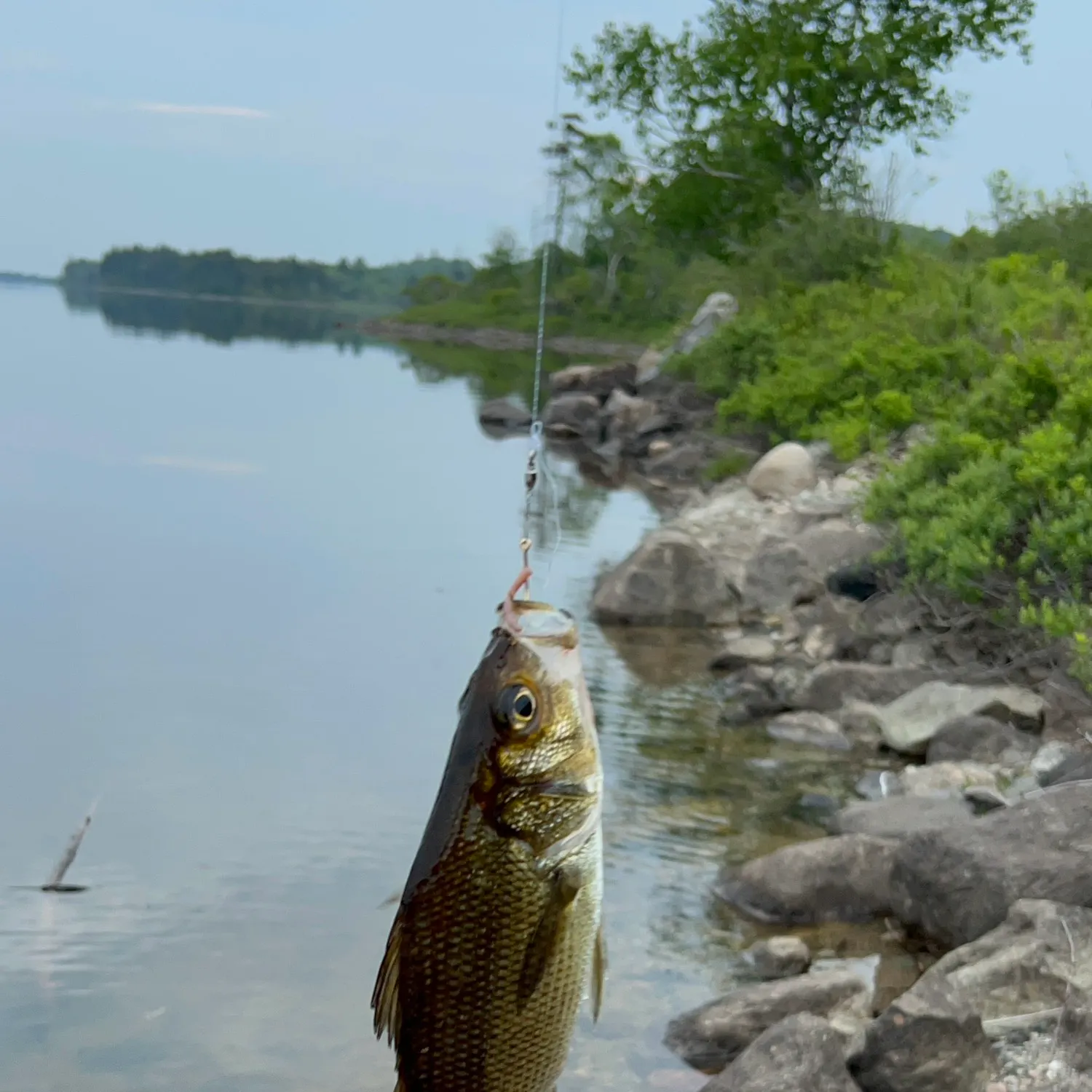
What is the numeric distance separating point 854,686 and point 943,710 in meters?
1.09

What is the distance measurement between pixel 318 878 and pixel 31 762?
2.56 metres

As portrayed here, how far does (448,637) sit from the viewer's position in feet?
40.7

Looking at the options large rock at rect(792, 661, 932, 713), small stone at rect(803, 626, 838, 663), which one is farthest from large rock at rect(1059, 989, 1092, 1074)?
small stone at rect(803, 626, 838, 663)

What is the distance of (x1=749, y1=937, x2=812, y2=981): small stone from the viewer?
245 inches

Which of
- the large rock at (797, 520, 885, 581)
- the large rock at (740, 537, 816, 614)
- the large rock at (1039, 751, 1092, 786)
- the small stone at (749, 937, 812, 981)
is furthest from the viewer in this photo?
the large rock at (740, 537, 816, 614)

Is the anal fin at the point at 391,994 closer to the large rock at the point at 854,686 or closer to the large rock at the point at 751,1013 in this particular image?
the large rock at the point at 751,1013

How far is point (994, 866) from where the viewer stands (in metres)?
6.02

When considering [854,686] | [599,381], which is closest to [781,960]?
[854,686]

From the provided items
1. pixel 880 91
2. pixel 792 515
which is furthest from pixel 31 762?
pixel 880 91

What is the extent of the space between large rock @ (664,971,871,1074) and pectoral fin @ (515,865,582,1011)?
11.0 feet

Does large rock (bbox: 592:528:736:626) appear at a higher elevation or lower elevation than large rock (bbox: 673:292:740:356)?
lower

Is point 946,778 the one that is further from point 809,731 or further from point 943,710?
point 809,731

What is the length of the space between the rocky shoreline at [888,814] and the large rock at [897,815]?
0.02 metres

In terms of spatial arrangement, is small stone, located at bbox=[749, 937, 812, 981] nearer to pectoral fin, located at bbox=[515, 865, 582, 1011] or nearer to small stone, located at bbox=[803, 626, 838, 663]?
pectoral fin, located at bbox=[515, 865, 582, 1011]
